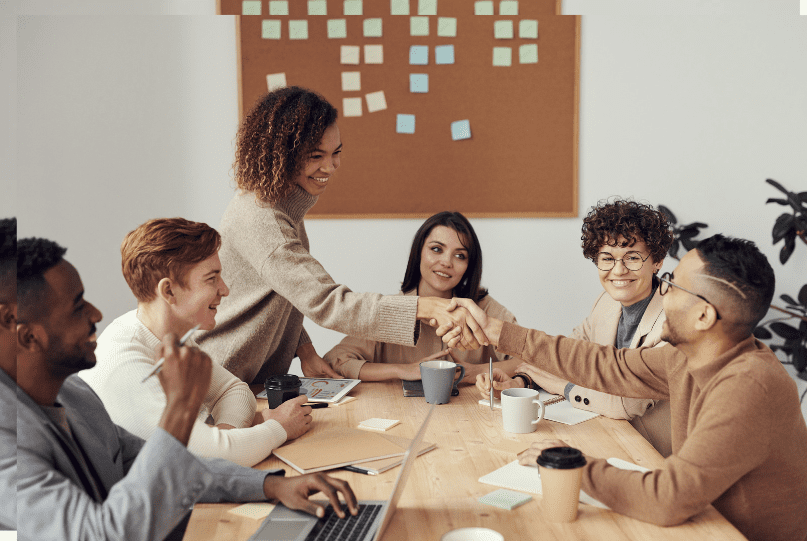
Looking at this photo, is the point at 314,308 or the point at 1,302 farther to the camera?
the point at 314,308

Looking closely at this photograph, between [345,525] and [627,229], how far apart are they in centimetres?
134

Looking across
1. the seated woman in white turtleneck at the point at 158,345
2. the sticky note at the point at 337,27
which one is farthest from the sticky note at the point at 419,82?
the seated woman in white turtleneck at the point at 158,345

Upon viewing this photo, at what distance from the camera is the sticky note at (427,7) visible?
9.52 ft

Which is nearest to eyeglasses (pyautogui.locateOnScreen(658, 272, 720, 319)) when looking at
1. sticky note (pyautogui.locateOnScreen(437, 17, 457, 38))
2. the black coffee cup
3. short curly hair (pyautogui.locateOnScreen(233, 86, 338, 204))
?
the black coffee cup

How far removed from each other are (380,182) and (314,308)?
1442 millimetres

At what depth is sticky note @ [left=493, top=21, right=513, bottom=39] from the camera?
2.92m

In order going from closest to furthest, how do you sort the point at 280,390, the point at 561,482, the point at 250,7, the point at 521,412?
the point at 561,482 → the point at 521,412 → the point at 280,390 → the point at 250,7

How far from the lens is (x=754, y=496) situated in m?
1.06

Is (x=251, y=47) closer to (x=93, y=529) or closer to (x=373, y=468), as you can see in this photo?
(x=373, y=468)

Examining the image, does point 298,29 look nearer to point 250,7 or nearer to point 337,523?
point 250,7

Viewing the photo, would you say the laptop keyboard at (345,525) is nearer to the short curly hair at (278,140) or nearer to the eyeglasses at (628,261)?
the short curly hair at (278,140)

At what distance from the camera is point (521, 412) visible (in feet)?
4.55

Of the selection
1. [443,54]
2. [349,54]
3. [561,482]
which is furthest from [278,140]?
[443,54]

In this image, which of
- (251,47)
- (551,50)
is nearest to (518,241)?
(551,50)
